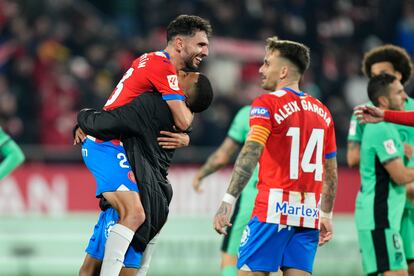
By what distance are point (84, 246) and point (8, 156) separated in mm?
4547

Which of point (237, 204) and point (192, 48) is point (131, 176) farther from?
point (237, 204)

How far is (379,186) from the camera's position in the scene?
8109mm

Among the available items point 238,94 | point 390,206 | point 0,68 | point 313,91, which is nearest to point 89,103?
point 0,68

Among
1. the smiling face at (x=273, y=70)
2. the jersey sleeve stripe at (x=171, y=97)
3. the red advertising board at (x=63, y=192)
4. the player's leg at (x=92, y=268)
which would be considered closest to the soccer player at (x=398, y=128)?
the smiling face at (x=273, y=70)

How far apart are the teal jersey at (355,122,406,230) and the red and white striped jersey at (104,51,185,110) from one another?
81.5 inches

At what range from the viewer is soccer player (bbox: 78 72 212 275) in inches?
265

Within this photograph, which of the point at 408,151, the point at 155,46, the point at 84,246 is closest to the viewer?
the point at 408,151

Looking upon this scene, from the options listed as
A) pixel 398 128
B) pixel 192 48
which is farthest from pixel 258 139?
pixel 398 128

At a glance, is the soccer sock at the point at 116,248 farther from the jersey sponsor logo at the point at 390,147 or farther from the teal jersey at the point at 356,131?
the teal jersey at the point at 356,131

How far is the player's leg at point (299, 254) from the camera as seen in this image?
684 cm

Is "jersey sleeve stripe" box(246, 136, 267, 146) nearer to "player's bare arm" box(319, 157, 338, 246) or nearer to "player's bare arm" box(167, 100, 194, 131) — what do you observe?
"player's bare arm" box(167, 100, 194, 131)

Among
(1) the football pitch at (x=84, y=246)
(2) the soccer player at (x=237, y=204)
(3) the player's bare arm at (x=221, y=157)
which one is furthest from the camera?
(1) the football pitch at (x=84, y=246)

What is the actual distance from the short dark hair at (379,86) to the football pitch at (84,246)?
534 cm

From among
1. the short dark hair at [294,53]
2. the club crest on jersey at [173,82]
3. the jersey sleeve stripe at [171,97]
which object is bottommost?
the jersey sleeve stripe at [171,97]
